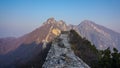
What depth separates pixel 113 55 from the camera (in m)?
31.8

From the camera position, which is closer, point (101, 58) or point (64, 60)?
point (64, 60)

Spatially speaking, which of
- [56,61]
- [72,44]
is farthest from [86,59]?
[72,44]

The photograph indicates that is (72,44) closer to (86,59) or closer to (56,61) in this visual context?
(86,59)

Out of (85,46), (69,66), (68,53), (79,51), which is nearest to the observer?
(69,66)

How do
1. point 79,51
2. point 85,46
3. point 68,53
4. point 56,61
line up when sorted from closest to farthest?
point 56,61 → point 68,53 → point 79,51 → point 85,46

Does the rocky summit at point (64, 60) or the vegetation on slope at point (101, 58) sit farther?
the vegetation on slope at point (101, 58)

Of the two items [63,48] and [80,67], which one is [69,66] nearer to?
[80,67]

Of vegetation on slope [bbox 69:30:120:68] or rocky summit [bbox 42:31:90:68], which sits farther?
vegetation on slope [bbox 69:30:120:68]

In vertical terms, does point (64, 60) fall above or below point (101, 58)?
above

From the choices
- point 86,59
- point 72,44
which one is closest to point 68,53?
point 86,59

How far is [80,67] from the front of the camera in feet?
95.0

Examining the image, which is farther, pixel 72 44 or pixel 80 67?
pixel 72 44

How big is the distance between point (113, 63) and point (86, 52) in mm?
6541

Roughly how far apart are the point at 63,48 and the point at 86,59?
4600 millimetres
